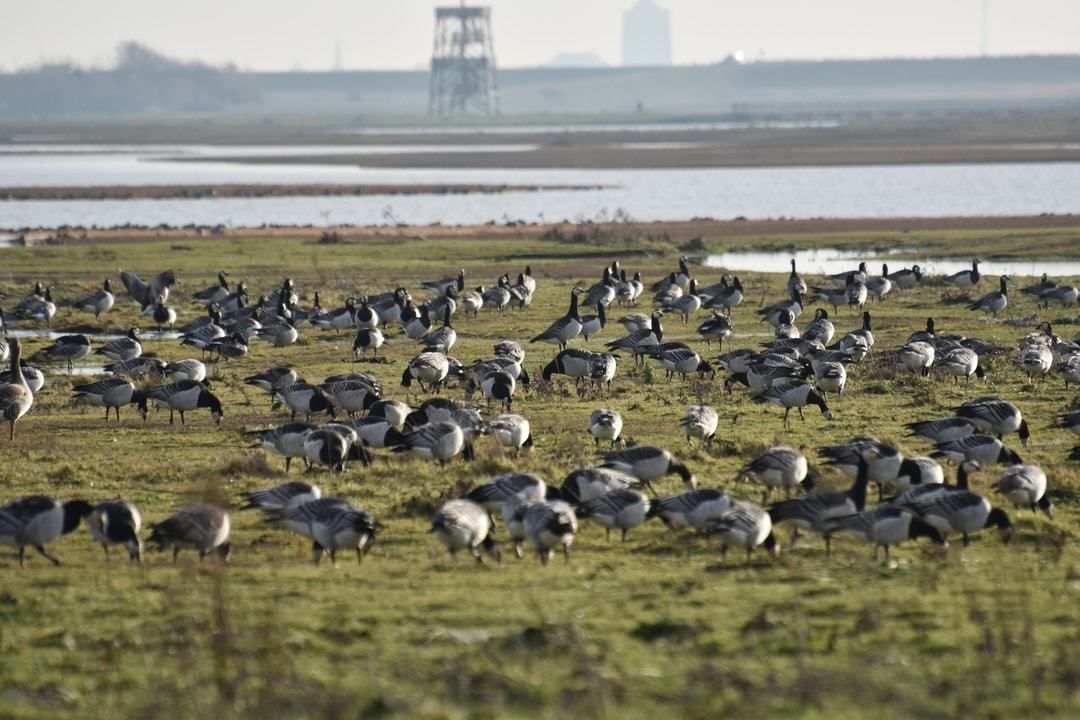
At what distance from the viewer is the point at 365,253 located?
5428cm

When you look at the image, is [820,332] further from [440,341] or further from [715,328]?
[440,341]

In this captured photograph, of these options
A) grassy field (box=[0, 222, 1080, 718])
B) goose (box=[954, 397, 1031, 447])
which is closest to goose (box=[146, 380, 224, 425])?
grassy field (box=[0, 222, 1080, 718])

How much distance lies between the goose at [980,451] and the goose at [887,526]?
12.2 feet

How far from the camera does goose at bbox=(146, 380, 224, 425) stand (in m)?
23.4

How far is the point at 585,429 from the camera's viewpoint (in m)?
22.8

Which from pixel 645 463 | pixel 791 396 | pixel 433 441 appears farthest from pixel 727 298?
pixel 645 463

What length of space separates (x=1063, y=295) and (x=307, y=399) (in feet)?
64.9

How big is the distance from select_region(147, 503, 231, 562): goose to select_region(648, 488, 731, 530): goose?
3.91m

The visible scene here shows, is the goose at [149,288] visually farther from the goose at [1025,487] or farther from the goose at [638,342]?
the goose at [1025,487]

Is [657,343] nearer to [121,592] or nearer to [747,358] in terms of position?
[747,358]

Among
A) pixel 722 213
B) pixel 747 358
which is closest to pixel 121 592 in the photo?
pixel 747 358

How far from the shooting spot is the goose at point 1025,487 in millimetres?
16391

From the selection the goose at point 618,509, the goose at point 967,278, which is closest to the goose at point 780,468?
the goose at point 618,509

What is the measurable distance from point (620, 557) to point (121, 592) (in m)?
4.42
